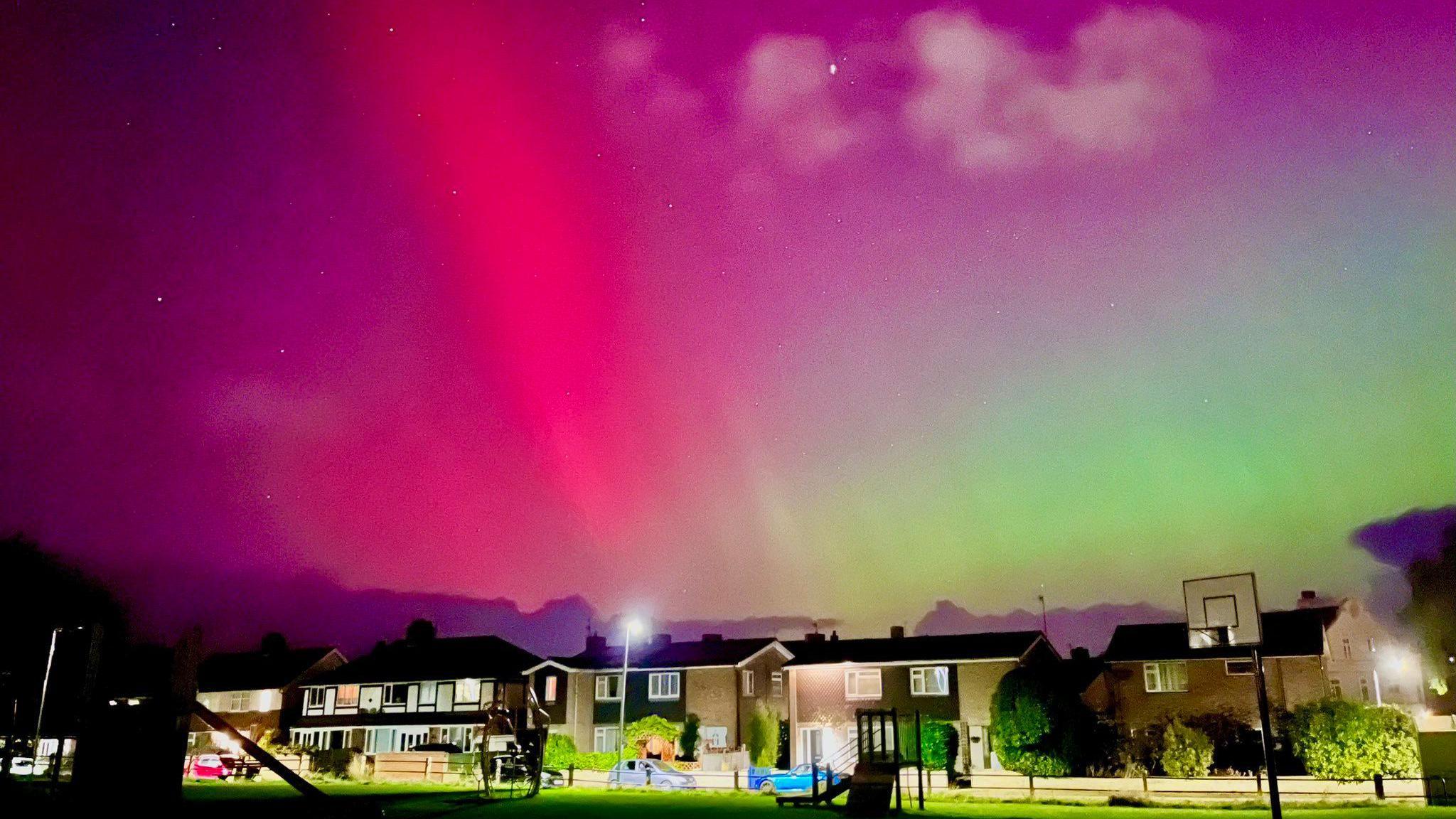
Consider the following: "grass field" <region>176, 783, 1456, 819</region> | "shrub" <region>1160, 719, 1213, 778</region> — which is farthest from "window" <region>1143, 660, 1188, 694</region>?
"grass field" <region>176, 783, 1456, 819</region>

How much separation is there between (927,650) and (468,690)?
112 ft

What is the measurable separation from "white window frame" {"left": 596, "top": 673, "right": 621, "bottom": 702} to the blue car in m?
24.2

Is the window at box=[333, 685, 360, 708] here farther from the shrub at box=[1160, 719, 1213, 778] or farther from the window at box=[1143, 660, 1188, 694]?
the shrub at box=[1160, 719, 1213, 778]

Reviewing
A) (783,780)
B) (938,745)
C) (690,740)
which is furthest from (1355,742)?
(690,740)

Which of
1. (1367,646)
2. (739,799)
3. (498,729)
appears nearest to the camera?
(739,799)

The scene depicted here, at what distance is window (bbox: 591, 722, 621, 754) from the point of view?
68.5 m

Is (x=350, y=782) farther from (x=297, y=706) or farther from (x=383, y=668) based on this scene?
(x=297, y=706)

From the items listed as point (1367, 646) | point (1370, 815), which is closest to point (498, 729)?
point (1370, 815)

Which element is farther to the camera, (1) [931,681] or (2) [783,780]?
(1) [931,681]

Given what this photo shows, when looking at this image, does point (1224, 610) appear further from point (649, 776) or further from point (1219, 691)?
point (1219, 691)

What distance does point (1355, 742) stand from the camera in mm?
40906

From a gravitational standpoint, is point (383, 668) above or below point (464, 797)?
above

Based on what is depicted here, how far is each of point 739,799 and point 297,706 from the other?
201 ft

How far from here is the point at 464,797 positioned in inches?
1332
